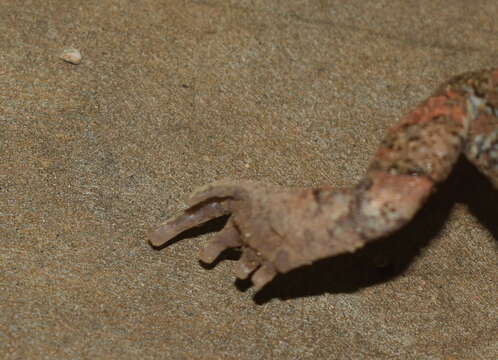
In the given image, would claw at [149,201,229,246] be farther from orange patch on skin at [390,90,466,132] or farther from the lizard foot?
orange patch on skin at [390,90,466,132]

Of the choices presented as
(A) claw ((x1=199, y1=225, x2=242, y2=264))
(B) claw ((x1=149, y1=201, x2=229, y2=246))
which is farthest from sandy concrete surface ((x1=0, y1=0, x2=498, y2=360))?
(A) claw ((x1=199, y1=225, x2=242, y2=264))

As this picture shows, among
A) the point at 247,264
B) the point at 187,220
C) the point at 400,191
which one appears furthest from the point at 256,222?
the point at 400,191

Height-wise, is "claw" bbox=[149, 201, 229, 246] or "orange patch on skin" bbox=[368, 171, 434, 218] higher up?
"orange patch on skin" bbox=[368, 171, 434, 218]

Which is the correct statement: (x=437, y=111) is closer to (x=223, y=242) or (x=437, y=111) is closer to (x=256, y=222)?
(x=256, y=222)

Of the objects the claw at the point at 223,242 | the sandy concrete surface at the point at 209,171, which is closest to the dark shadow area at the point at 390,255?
the sandy concrete surface at the point at 209,171

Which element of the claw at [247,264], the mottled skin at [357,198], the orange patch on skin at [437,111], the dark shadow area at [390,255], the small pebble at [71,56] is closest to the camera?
the mottled skin at [357,198]

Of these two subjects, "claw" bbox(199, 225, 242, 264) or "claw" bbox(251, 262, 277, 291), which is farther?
"claw" bbox(199, 225, 242, 264)

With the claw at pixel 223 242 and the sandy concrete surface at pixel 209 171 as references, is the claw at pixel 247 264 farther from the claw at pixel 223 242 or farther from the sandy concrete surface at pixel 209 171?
the sandy concrete surface at pixel 209 171

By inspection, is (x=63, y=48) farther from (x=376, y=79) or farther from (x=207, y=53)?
(x=376, y=79)
